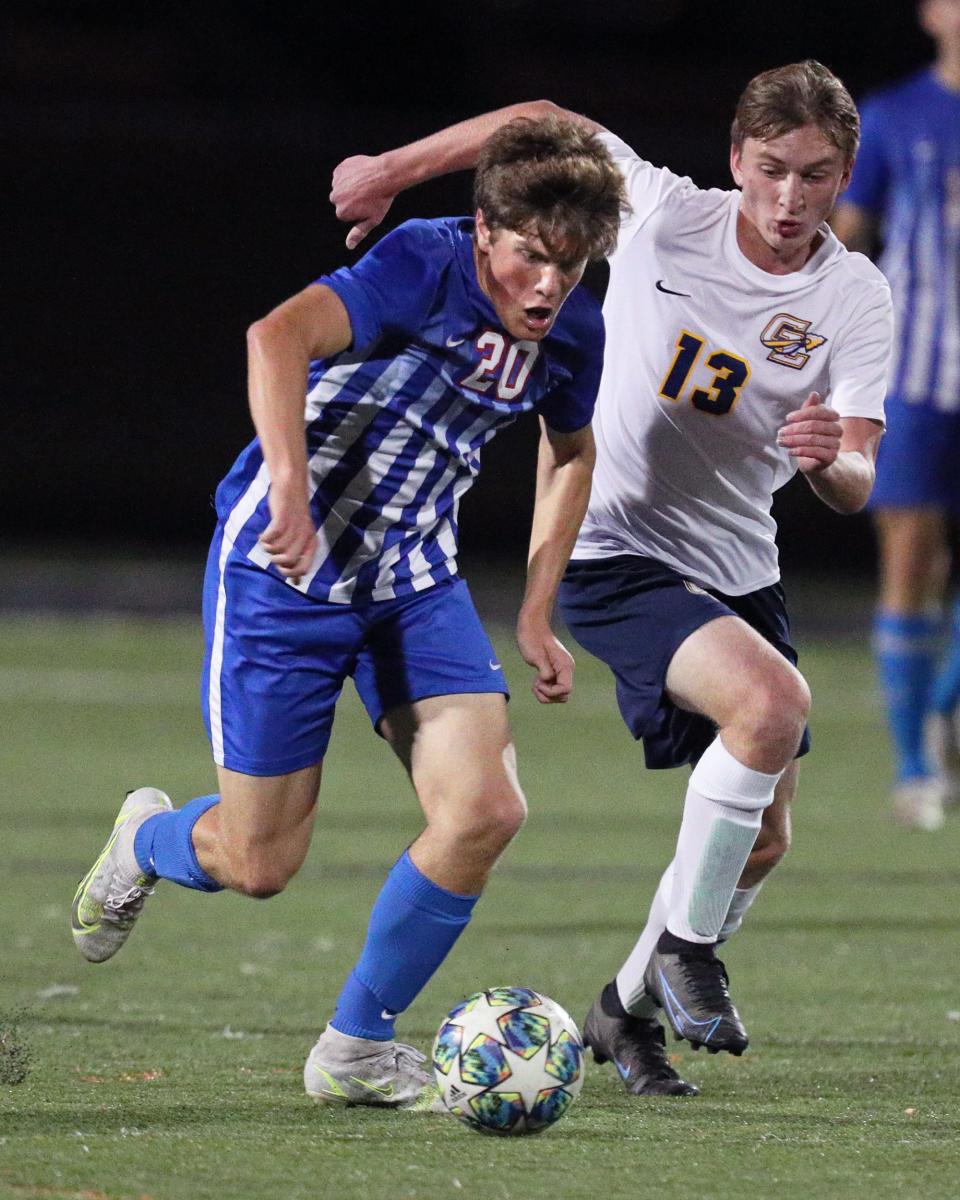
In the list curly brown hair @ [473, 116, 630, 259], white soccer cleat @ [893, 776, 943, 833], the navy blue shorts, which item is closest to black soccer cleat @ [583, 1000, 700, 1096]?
the navy blue shorts

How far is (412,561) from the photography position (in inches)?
158

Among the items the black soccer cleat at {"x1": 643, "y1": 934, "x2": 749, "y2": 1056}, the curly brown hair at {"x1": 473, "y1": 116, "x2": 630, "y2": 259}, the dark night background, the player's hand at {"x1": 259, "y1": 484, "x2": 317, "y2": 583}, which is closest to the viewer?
the player's hand at {"x1": 259, "y1": 484, "x2": 317, "y2": 583}

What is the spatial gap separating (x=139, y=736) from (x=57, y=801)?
1.93m

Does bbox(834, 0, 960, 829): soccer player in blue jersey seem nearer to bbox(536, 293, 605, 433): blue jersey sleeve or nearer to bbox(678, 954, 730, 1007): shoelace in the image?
bbox(536, 293, 605, 433): blue jersey sleeve

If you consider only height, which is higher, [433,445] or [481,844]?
[433,445]

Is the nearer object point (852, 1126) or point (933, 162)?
point (852, 1126)

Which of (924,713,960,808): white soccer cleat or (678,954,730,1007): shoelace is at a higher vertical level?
(678,954,730,1007): shoelace

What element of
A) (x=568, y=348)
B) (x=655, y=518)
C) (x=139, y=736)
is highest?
(x=568, y=348)

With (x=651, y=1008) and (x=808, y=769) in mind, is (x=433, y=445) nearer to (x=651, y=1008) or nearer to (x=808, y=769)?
(x=651, y=1008)

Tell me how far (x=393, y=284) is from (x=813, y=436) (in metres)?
0.81

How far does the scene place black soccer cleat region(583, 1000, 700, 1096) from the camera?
13.4ft

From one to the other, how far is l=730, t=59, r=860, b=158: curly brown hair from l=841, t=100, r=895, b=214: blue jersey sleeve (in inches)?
154

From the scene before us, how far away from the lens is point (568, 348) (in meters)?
4.01

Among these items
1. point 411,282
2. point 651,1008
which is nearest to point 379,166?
point 411,282
